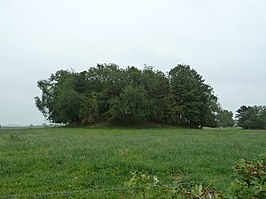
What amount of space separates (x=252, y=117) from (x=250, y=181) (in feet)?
296

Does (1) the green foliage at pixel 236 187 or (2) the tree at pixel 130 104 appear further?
(2) the tree at pixel 130 104

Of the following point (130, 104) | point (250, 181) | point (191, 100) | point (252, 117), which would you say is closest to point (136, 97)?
point (130, 104)

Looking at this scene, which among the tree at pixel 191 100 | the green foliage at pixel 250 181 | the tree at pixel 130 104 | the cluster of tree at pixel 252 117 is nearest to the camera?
the green foliage at pixel 250 181

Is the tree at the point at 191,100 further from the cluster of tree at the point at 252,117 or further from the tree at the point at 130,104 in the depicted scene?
the cluster of tree at the point at 252,117

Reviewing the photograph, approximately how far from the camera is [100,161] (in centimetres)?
861

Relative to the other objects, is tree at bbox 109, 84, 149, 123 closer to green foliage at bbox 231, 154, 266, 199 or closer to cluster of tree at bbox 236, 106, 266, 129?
green foliage at bbox 231, 154, 266, 199

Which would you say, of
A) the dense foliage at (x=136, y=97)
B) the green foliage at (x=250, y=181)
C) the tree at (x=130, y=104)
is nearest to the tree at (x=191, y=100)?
the dense foliage at (x=136, y=97)

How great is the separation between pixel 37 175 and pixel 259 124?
84.6 m

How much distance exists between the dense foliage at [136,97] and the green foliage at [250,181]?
140 feet

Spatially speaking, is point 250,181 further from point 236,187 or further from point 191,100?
point 191,100

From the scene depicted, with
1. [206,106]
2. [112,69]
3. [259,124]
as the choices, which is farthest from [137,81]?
[259,124]

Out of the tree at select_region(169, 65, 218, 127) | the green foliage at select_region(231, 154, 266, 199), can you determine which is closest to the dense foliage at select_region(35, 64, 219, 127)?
the tree at select_region(169, 65, 218, 127)

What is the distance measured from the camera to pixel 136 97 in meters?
45.3

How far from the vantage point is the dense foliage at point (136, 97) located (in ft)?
152
